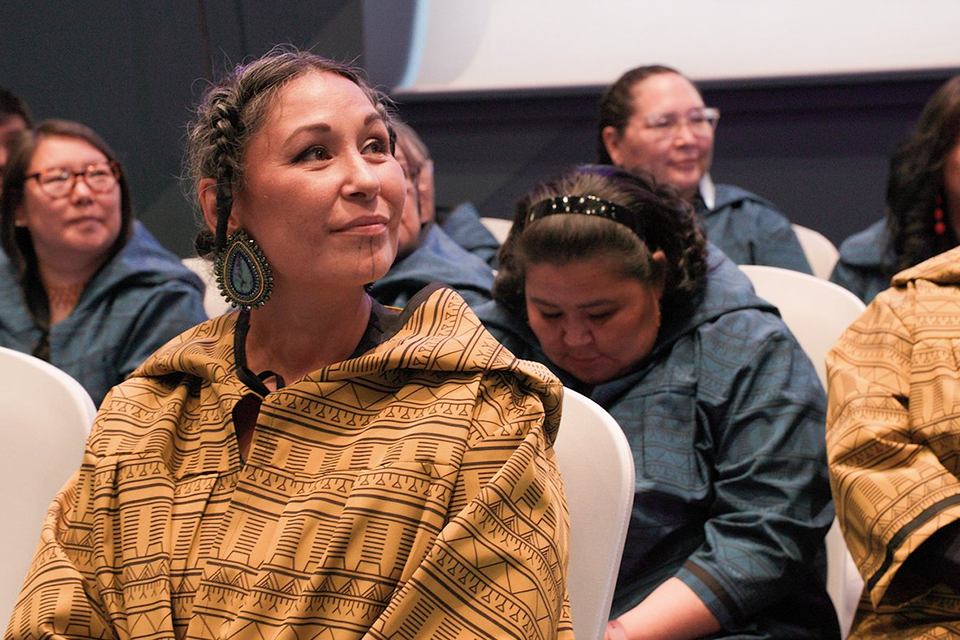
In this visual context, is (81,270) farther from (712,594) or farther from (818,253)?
(818,253)

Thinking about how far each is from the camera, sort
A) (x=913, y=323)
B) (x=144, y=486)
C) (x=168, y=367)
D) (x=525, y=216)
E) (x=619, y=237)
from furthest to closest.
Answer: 1. (x=525, y=216)
2. (x=619, y=237)
3. (x=913, y=323)
4. (x=168, y=367)
5. (x=144, y=486)

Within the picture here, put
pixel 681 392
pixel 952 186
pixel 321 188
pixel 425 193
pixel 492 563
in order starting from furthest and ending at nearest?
pixel 425 193 → pixel 952 186 → pixel 681 392 → pixel 321 188 → pixel 492 563

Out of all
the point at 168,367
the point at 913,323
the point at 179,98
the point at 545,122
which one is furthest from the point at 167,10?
the point at 913,323

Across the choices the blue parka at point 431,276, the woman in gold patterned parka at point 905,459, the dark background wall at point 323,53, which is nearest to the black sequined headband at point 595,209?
the woman in gold patterned parka at point 905,459

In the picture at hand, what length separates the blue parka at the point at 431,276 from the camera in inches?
90.9

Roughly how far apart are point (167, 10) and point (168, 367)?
2.83 metres

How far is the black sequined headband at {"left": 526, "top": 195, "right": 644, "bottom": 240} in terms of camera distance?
1745 millimetres

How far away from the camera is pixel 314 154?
1.18 metres

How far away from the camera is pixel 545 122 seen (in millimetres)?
4086

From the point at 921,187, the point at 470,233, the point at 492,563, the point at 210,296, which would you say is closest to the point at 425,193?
the point at 470,233

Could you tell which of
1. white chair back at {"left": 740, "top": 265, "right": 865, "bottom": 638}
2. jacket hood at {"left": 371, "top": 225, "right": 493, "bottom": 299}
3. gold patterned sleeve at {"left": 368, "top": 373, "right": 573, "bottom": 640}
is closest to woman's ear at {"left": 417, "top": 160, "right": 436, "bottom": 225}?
jacket hood at {"left": 371, "top": 225, "right": 493, "bottom": 299}

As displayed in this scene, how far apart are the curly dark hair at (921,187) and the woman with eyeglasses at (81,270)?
1639 mm

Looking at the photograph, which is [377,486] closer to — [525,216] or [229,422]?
[229,422]

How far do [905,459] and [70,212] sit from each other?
1.89 meters
